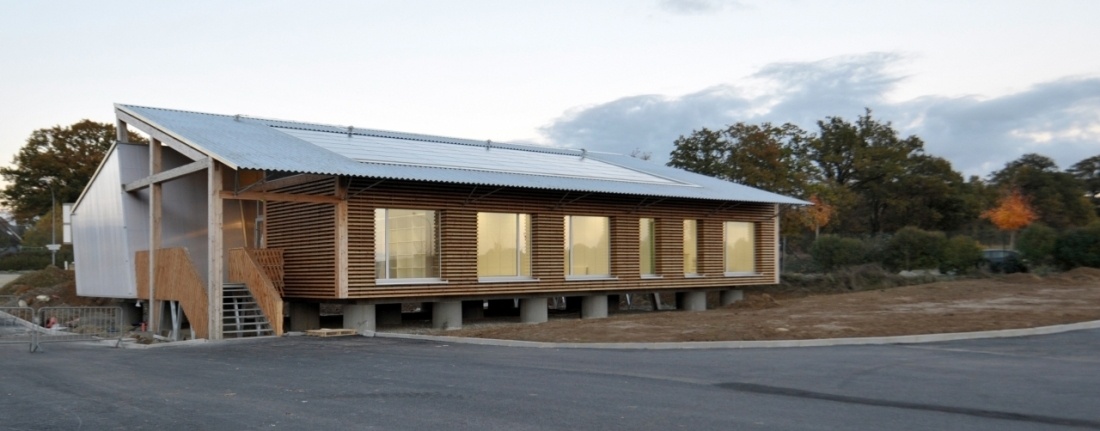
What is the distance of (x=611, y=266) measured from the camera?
28.4 m

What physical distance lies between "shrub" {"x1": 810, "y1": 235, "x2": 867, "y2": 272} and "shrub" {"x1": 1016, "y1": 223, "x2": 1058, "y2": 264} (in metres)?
6.07

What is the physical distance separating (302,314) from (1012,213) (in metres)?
51.5

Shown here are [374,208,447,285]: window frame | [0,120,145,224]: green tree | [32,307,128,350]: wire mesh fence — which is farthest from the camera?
[0,120,145,224]: green tree

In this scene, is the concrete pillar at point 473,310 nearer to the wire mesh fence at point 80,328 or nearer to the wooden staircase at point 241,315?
the wooden staircase at point 241,315

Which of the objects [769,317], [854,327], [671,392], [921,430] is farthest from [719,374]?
[769,317]

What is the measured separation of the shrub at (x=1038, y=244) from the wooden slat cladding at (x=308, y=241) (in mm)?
25253

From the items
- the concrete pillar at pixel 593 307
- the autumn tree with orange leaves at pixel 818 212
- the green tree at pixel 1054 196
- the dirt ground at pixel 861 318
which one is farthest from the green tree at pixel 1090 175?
the concrete pillar at pixel 593 307

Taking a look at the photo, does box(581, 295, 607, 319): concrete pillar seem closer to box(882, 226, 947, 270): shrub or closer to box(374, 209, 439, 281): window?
box(374, 209, 439, 281): window

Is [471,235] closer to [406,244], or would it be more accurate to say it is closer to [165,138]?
[406,244]

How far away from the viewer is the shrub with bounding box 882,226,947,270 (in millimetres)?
38438

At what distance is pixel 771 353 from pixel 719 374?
2893 millimetres

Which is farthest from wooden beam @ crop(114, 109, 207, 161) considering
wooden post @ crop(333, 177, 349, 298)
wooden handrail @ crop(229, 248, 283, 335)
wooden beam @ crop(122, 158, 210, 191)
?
wooden post @ crop(333, 177, 349, 298)

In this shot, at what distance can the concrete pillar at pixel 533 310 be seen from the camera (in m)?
27.0

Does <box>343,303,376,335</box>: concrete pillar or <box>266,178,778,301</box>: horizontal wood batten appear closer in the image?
<box>266,178,778,301</box>: horizontal wood batten
